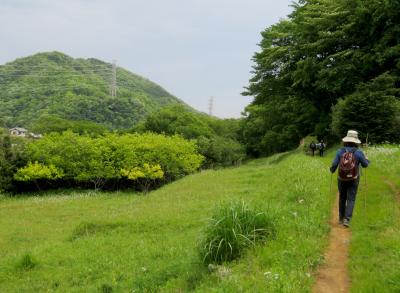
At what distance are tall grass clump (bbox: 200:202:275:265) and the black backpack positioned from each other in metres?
2.74

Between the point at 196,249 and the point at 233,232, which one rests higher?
the point at 233,232

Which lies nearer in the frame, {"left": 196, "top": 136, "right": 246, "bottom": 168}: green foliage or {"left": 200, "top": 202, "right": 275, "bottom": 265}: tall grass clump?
{"left": 200, "top": 202, "right": 275, "bottom": 265}: tall grass clump

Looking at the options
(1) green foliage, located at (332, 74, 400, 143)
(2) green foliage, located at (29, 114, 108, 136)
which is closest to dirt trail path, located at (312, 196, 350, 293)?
(1) green foliage, located at (332, 74, 400, 143)

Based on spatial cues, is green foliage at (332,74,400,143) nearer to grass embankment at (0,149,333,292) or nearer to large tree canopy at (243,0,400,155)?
large tree canopy at (243,0,400,155)

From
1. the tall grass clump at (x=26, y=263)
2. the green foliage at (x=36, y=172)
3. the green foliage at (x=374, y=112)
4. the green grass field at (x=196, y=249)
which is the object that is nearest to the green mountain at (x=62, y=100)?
the green foliage at (x=36, y=172)

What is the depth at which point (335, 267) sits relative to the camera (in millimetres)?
8617

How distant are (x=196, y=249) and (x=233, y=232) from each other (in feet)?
3.93

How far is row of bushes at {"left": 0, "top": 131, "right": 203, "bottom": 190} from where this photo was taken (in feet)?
166

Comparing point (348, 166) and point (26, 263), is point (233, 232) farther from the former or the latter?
point (26, 263)

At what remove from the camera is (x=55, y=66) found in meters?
175

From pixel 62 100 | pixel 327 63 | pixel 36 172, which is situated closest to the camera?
pixel 327 63

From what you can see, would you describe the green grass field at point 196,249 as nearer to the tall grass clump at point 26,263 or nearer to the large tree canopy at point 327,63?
the tall grass clump at point 26,263

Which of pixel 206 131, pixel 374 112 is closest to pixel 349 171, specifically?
pixel 374 112

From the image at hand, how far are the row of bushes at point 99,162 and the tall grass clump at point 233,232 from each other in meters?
41.1
